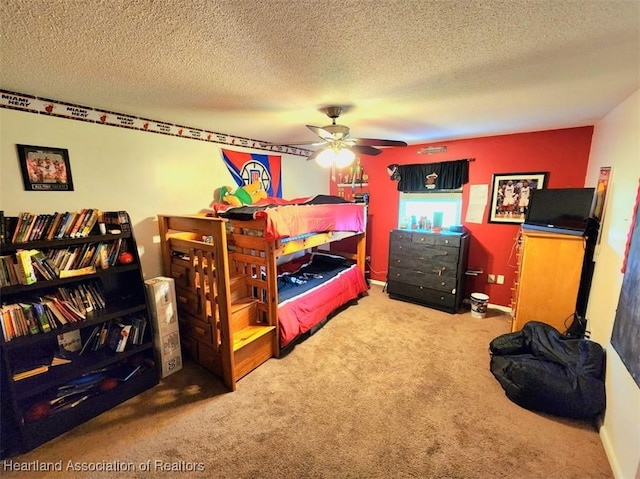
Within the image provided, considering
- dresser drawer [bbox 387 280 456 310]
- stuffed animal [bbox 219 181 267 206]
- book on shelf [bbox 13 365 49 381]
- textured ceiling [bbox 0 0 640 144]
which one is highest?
textured ceiling [bbox 0 0 640 144]

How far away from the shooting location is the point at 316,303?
3137 millimetres

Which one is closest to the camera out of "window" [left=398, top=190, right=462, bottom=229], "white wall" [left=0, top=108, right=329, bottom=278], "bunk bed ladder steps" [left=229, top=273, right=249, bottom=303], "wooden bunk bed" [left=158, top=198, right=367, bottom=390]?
"white wall" [left=0, top=108, right=329, bottom=278]

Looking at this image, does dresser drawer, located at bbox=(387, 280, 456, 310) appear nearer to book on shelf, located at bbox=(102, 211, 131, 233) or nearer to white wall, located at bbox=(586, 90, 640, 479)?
white wall, located at bbox=(586, 90, 640, 479)

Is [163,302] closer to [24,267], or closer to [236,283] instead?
[236,283]

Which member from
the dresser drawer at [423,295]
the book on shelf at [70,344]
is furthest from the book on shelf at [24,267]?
the dresser drawer at [423,295]

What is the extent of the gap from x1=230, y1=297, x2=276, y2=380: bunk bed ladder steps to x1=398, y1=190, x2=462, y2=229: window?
2.57m

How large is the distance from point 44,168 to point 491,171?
452 cm

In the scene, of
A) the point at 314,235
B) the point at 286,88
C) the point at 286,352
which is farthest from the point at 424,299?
the point at 286,88

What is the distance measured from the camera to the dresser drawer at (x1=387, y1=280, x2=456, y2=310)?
358cm

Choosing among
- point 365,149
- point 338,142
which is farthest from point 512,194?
point 338,142

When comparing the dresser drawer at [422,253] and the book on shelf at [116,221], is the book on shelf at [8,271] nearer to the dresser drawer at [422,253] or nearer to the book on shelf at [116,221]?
the book on shelf at [116,221]

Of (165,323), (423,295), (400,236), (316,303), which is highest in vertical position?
(400,236)

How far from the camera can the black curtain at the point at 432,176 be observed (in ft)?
12.3

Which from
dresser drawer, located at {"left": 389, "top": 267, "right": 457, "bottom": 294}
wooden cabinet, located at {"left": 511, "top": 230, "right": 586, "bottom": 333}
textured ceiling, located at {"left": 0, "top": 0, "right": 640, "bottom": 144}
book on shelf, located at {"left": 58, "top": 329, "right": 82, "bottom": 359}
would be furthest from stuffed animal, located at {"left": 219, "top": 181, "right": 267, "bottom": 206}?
wooden cabinet, located at {"left": 511, "top": 230, "right": 586, "bottom": 333}
